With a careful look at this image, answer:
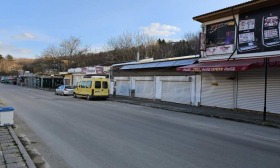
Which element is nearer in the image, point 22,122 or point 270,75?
point 22,122

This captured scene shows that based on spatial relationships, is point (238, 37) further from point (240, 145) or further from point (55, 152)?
point (55, 152)

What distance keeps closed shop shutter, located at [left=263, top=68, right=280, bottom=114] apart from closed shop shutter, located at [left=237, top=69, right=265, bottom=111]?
1.40ft

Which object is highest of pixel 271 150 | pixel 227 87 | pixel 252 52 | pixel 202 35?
pixel 202 35

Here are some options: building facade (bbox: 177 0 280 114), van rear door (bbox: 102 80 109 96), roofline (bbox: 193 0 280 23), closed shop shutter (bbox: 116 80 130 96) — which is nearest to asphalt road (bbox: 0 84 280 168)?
building facade (bbox: 177 0 280 114)

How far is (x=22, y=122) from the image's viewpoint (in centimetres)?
1383

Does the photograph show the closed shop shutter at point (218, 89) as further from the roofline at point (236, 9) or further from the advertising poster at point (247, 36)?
the roofline at point (236, 9)

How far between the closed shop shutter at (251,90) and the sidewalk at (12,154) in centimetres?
1529

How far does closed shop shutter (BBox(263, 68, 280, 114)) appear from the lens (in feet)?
63.9

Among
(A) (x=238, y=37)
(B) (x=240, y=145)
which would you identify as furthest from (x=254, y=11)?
(B) (x=240, y=145)

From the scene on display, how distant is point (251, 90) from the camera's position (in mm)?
21172

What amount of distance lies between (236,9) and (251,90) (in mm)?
5234

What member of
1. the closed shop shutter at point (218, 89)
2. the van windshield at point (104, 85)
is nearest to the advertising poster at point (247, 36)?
the closed shop shutter at point (218, 89)

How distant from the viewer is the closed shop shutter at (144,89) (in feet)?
108

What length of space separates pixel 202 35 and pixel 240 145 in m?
16.4
